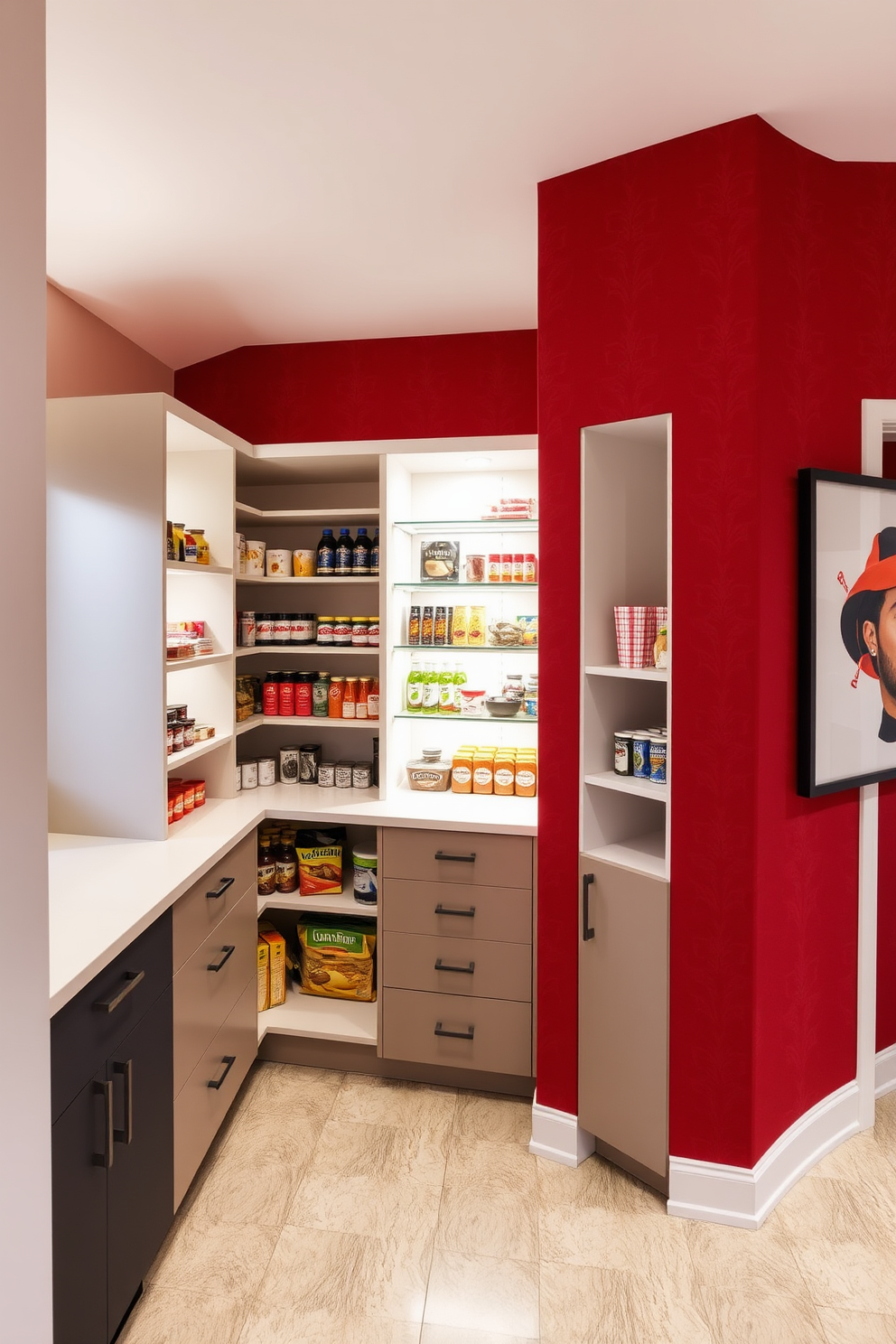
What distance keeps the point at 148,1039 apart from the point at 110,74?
83.1 inches

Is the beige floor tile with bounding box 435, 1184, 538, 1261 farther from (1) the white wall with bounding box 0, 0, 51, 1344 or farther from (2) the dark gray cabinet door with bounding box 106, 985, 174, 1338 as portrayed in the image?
(1) the white wall with bounding box 0, 0, 51, 1344

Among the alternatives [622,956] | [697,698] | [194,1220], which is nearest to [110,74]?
[697,698]

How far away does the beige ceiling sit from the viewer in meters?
1.54

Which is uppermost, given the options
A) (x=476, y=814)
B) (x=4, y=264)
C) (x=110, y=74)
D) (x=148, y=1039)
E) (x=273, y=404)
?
(x=110, y=74)

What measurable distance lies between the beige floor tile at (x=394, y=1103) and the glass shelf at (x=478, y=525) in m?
1.92

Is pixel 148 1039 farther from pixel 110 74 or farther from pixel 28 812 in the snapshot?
pixel 110 74

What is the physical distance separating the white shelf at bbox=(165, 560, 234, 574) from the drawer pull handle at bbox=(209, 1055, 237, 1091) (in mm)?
1430

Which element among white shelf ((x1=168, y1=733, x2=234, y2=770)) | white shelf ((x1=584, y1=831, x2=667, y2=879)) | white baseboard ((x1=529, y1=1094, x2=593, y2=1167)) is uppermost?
white shelf ((x1=168, y1=733, x2=234, y2=770))

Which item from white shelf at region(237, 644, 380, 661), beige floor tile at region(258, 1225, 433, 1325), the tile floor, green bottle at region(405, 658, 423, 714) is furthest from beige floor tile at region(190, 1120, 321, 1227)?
white shelf at region(237, 644, 380, 661)

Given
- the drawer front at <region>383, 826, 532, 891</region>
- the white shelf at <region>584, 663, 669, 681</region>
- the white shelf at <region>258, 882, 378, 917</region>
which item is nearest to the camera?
the white shelf at <region>584, 663, 669, 681</region>

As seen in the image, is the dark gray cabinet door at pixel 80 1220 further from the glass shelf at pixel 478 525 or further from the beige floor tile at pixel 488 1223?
the glass shelf at pixel 478 525

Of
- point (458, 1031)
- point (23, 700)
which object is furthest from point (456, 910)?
point (23, 700)

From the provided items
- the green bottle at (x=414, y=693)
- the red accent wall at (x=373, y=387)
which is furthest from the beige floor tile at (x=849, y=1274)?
the red accent wall at (x=373, y=387)

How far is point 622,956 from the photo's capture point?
6.85ft
